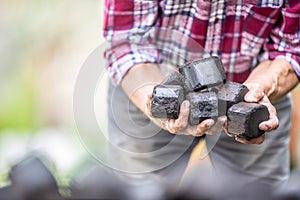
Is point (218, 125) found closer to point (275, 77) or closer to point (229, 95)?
point (229, 95)

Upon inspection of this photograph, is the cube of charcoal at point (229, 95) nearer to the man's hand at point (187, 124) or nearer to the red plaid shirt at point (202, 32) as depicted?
the man's hand at point (187, 124)

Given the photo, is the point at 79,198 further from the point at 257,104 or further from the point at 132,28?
the point at 132,28

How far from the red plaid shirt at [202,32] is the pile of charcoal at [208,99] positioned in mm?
227

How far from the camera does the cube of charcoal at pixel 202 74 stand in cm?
110

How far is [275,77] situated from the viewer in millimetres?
1351

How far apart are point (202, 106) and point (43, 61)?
1.48 metres

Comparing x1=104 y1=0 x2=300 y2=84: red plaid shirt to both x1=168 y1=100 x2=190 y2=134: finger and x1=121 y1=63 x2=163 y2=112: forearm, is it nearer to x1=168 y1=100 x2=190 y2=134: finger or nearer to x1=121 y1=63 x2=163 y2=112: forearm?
x1=121 y1=63 x2=163 y2=112: forearm

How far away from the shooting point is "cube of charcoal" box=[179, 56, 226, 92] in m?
1.10

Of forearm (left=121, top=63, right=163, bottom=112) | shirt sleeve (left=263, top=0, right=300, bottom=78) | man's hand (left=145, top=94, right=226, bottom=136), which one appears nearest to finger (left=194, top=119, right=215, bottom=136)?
man's hand (left=145, top=94, right=226, bottom=136)

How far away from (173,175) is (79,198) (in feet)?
2.30

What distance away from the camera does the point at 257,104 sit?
112cm

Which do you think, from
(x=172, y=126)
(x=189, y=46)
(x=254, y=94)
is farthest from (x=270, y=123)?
(x=189, y=46)

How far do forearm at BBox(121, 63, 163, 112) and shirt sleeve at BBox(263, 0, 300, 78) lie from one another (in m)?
0.25

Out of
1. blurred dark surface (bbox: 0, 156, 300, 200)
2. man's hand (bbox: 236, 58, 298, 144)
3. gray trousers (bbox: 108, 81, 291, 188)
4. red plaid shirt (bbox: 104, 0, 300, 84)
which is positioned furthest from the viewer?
gray trousers (bbox: 108, 81, 291, 188)
